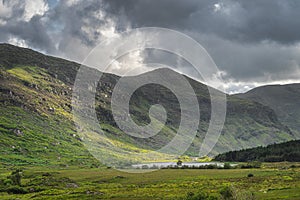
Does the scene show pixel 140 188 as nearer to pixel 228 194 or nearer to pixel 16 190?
pixel 16 190

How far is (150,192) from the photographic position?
101375 mm

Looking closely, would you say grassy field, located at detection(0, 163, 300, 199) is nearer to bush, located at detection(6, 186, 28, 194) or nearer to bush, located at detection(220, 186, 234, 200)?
bush, located at detection(6, 186, 28, 194)

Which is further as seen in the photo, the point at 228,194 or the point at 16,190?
the point at 16,190

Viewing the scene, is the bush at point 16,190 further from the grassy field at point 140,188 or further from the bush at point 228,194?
the bush at point 228,194

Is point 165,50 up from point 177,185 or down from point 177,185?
up

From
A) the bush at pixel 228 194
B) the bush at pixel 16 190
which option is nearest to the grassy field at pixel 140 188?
the bush at pixel 16 190

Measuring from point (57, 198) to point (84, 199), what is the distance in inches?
348

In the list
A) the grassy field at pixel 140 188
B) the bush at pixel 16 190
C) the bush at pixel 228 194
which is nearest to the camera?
the bush at pixel 228 194

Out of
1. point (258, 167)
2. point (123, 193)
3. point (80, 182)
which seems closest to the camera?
point (123, 193)

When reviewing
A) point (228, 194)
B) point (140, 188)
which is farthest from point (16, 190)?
point (228, 194)

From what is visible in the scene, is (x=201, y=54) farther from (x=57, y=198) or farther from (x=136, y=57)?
(x=57, y=198)

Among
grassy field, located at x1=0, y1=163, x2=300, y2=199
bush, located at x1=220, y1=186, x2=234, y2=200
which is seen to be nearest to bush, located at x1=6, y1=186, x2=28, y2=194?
grassy field, located at x1=0, y1=163, x2=300, y2=199

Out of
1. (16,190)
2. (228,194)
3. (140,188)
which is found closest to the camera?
(228,194)

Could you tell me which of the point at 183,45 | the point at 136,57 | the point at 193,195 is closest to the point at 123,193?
the point at 193,195
